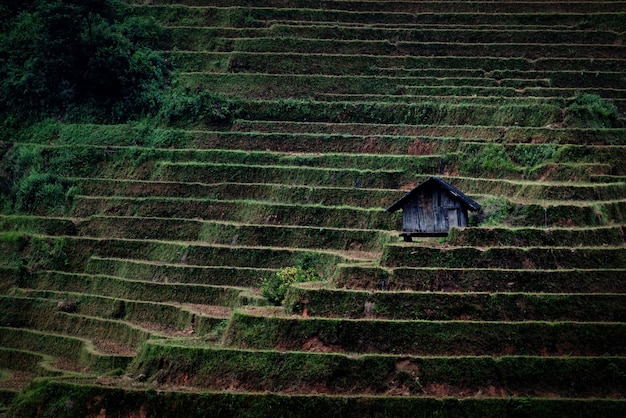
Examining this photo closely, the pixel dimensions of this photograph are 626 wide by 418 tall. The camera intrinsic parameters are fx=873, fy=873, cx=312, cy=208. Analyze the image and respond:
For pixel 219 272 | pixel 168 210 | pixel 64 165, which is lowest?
pixel 219 272

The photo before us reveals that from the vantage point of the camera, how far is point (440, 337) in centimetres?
1862

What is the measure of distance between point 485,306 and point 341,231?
737 centimetres

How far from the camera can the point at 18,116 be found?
116 feet

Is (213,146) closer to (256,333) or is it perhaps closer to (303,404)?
(256,333)

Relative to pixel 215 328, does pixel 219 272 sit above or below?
above

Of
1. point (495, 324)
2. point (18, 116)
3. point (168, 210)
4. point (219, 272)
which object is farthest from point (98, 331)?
point (18, 116)

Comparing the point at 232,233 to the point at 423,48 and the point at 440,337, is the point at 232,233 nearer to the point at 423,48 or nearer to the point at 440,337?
the point at 440,337

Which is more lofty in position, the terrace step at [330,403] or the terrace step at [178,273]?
the terrace step at [178,273]

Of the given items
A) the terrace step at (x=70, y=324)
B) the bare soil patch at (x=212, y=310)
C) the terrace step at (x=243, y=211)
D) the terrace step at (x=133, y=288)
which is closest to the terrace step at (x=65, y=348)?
the terrace step at (x=70, y=324)

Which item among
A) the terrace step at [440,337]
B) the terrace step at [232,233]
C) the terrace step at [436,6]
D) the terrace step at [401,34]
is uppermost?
the terrace step at [436,6]

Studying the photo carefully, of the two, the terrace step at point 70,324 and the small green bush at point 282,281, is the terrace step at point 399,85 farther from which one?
the small green bush at point 282,281

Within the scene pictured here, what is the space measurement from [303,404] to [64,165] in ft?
59.6

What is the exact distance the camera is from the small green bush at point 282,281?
21625 mm

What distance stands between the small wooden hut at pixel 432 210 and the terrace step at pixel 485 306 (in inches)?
124
